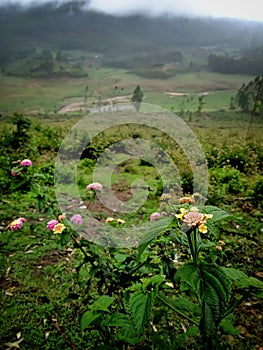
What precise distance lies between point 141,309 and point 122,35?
728 inches

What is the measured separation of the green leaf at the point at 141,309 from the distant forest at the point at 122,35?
38.0ft

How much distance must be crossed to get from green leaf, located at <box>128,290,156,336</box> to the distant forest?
38.0ft

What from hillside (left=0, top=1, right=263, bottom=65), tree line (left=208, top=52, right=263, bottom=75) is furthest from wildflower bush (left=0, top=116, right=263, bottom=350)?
hillside (left=0, top=1, right=263, bottom=65)

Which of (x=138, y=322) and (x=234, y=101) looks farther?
(x=234, y=101)

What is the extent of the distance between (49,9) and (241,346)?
18.4 meters

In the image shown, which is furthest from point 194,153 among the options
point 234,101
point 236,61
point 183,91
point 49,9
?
point 49,9

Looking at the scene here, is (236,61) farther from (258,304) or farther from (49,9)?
(258,304)

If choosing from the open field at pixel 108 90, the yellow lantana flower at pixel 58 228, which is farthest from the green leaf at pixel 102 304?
the open field at pixel 108 90

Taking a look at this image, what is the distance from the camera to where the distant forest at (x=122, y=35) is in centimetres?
1277

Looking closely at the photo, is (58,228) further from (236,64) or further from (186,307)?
(236,64)

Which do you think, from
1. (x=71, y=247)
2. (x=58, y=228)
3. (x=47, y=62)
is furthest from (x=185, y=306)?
(x=47, y=62)

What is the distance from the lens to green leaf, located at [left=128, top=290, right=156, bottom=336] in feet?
2.82

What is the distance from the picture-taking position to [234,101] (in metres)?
10.3

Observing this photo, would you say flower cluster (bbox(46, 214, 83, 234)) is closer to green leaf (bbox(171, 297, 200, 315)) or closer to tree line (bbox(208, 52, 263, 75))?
green leaf (bbox(171, 297, 200, 315))
